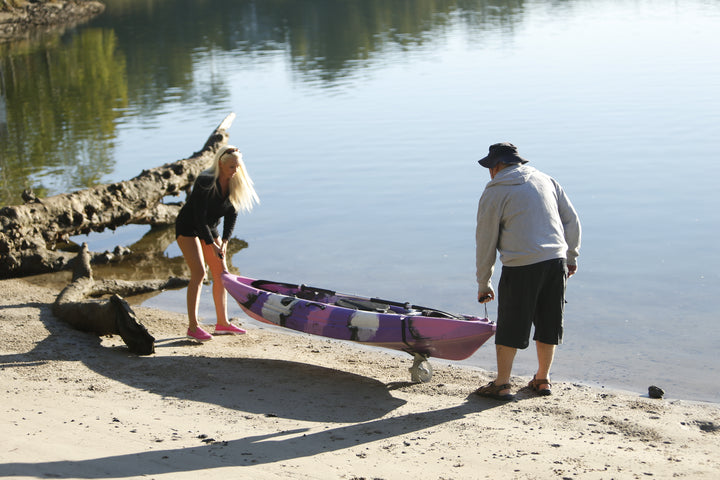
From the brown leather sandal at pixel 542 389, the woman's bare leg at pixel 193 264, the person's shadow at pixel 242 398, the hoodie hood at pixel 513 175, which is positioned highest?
the hoodie hood at pixel 513 175

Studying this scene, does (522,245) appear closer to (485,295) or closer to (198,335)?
(485,295)

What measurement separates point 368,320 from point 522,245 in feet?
5.42

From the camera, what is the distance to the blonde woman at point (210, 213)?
8.02 m

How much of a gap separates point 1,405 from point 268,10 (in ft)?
240

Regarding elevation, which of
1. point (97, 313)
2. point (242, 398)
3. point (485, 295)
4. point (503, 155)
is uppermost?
point (503, 155)

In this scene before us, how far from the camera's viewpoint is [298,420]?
6.18 m

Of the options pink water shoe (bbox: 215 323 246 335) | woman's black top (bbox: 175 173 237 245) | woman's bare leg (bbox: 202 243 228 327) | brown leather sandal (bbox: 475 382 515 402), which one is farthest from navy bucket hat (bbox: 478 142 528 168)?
pink water shoe (bbox: 215 323 246 335)

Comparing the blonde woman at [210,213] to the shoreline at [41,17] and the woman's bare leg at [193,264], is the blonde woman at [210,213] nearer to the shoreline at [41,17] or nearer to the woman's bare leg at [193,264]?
the woman's bare leg at [193,264]

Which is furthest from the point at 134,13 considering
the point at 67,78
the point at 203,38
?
the point at 67,78

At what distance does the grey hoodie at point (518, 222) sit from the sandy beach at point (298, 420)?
1248 mm

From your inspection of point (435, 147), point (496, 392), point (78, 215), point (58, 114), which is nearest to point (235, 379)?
point (496, 392)

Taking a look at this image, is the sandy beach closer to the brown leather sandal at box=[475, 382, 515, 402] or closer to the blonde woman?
the brown leather sandal at box=[475, 382, 515, 402]

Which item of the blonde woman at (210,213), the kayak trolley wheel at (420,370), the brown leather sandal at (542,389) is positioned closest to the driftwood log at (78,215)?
the blonde woman at (210,213)

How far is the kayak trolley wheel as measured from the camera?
7.12m
